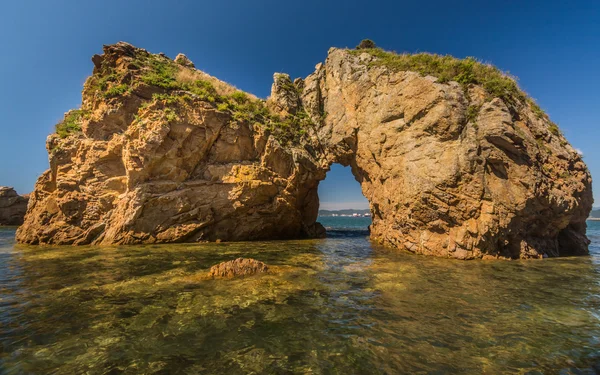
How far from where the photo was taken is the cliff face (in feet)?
49.9

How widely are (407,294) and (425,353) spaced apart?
346cm

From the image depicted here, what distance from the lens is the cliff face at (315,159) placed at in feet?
49.9

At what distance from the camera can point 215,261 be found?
1323cm

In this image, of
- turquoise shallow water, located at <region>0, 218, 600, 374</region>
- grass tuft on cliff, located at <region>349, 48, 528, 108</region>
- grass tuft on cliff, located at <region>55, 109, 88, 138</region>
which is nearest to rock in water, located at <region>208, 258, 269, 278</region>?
turquoise shallow water, located at <region>0, 218, 600, 374</region>

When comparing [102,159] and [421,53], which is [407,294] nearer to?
[421,53]

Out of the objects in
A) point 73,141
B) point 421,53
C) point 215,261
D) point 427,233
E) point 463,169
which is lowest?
point 215,261

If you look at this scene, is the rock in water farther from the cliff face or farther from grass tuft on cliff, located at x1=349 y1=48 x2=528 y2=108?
grass tuft on cliff, located at x1=349 y1=48 x2=528 y2=108

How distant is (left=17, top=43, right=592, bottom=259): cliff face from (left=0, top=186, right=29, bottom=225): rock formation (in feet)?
125

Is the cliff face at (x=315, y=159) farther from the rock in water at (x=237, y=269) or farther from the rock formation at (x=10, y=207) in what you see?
the rock formation at (x=10, y=207)

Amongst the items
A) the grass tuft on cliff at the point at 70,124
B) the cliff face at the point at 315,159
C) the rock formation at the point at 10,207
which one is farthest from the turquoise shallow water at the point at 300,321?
the rock formation at the point at 10,207

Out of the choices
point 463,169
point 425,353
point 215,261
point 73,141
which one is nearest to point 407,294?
point 425,353

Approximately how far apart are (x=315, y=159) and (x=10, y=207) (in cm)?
5469

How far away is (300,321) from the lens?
6227mm

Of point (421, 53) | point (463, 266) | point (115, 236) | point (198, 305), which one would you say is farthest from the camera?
point (421, 53)
